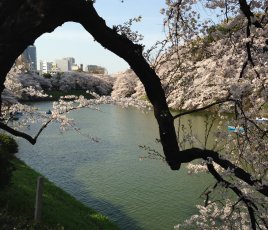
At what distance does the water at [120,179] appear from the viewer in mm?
12156

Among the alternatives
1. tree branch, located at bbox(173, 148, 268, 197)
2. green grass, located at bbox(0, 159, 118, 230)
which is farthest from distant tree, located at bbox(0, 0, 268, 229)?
green grass, located at bbox(0, 159, 118, 230)

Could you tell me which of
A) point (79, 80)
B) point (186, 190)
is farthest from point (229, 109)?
point (79, 80)

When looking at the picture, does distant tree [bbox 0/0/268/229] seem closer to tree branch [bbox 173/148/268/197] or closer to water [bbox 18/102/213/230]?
tree branch [bbox 173/148/268/197]

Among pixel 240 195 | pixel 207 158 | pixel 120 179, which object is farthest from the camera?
pixel 120 179

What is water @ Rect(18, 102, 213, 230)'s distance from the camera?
39.9 feet

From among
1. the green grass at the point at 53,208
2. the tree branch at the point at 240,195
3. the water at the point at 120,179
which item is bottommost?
the tree branch at the point at 240,195

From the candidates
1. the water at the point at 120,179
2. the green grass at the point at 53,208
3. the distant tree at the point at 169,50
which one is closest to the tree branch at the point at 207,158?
the distant tree at the point at 169,50

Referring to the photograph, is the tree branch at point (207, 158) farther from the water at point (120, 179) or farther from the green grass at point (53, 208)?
the water at point (120, 179)

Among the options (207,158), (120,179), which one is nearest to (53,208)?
(120,179)

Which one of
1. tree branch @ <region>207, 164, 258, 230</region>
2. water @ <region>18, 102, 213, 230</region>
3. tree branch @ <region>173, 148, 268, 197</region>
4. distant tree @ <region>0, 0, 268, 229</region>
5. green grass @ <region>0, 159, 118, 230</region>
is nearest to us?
distant tree @ <region>0, 0, 268, 229</region>

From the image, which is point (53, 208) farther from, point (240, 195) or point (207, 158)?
point (207, 158)

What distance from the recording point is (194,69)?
7105 millimetres

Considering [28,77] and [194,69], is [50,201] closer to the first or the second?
[194,69]

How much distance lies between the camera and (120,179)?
52.3ft
